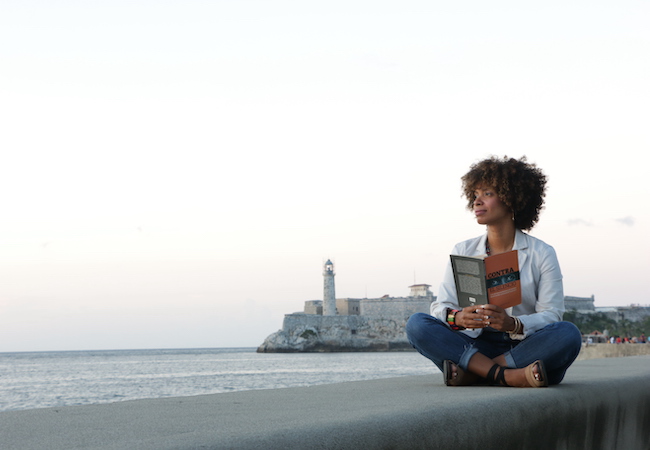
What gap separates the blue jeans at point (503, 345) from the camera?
106 inches

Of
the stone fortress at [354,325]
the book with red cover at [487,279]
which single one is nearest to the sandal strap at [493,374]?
the book with red cover at [487,279]

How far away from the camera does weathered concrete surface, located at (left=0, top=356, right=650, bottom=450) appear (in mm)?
1267

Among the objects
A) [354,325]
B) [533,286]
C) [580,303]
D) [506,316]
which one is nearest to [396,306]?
[354,325]

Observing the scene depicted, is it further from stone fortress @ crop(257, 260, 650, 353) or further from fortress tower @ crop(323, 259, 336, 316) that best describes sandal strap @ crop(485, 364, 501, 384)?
fortress tower @ crop(323, 259, 336, 316)

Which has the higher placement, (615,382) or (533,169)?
(533,169)

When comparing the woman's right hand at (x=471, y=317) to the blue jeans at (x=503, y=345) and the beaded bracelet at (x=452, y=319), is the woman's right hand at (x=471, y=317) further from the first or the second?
the blue jeans at (x=503, y=345)

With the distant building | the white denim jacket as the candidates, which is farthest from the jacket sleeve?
the distant building

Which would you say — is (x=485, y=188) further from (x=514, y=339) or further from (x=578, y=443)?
(x=578, y=443)

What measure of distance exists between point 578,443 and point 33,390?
113 ft

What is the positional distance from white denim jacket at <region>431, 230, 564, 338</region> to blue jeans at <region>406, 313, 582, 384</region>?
42mm

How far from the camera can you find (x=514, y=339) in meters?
2.80

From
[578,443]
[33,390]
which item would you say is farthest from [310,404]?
[33,390]

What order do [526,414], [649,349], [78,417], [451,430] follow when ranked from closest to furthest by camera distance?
[451,430] < [78,417] < [526,414] < [649,349]

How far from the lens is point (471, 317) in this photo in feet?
8.49
